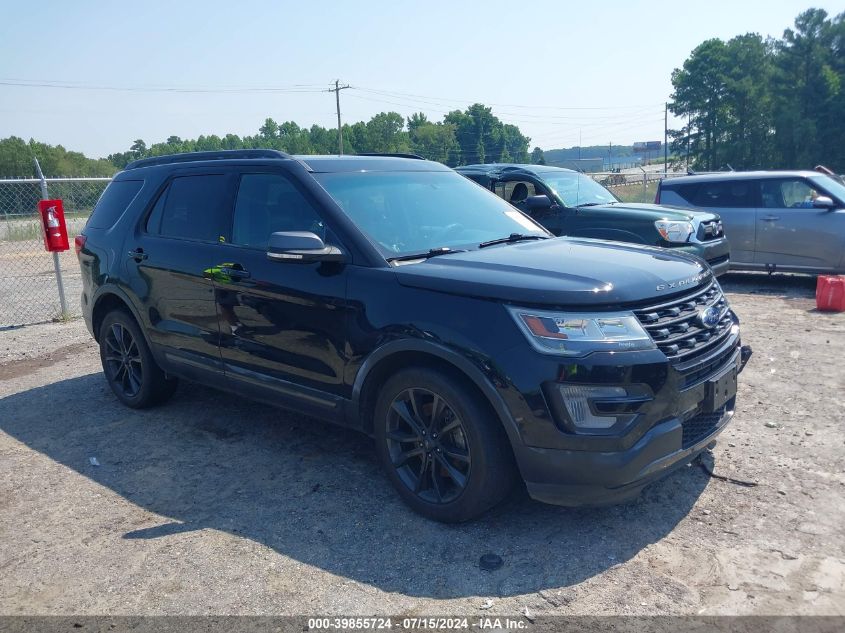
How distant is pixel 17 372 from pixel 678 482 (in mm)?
6380

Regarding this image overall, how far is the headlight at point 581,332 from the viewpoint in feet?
10.4

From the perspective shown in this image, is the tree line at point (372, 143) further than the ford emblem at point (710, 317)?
Yes

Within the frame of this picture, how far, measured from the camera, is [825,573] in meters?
3.13

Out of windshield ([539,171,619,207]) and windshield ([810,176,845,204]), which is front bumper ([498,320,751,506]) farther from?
windshield ([810,176,845,204])

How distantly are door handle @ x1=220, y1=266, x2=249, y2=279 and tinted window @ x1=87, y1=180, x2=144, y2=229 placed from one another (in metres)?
1.51

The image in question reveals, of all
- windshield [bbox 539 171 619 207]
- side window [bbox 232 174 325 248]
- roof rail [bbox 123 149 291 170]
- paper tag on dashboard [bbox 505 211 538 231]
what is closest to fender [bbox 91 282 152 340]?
roof rail [bbox 123 149 291 170]

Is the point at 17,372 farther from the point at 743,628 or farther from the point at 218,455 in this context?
the point at 743,628

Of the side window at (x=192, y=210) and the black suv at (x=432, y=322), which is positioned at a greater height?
the side window at (x=192, y=210)

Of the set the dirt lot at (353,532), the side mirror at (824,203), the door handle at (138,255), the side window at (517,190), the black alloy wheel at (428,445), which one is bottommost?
the dirt lot at (353,532)

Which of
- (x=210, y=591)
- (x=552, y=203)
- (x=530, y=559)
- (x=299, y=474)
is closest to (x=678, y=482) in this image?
(x=530, y=559)

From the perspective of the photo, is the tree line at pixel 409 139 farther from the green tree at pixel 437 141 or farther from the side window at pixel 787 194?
the side window at pixel 787 194

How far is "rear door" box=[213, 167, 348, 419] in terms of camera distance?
4.03 m

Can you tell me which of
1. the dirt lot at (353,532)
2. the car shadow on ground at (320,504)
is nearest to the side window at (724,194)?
the dirt lot at (353,532)

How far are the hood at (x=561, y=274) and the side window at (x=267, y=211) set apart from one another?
2.76 feet
